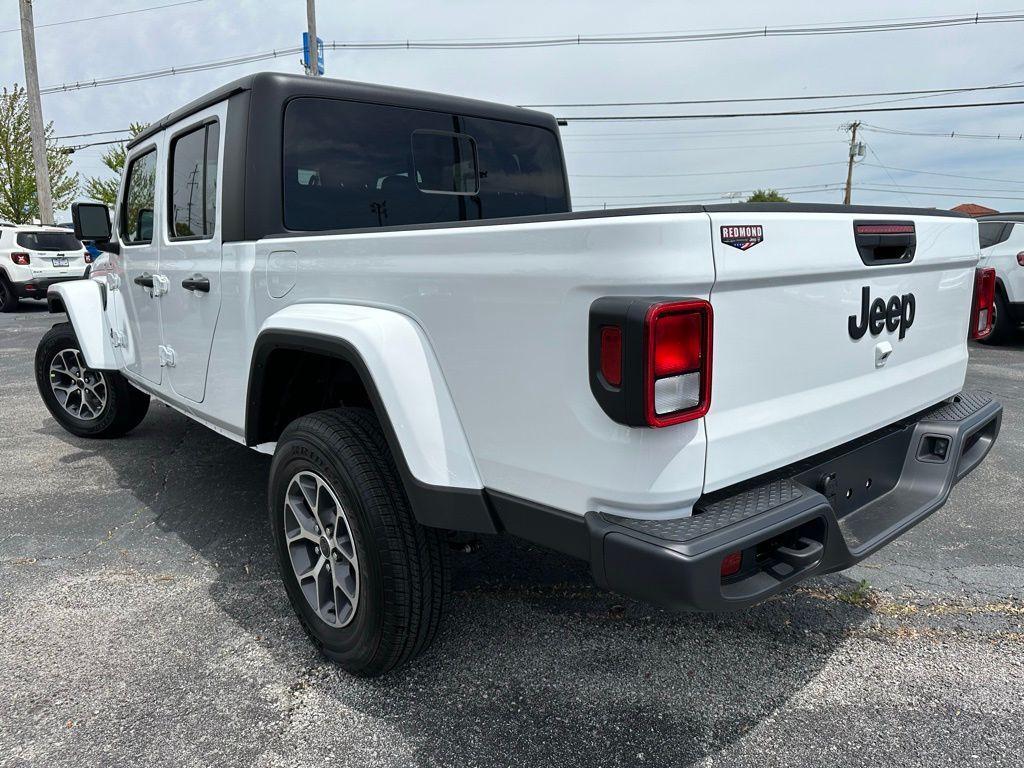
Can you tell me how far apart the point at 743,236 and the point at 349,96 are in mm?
2112

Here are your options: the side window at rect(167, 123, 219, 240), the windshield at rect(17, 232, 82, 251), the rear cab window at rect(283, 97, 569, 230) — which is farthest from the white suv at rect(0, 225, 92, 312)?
the rear cab window at rect(283, 97, 569, 230)

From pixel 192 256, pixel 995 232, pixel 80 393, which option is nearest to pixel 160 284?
pixel 192 256

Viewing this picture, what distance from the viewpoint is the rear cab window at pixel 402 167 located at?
3029mm

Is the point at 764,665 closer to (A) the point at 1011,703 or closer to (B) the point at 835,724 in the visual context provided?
(B) the point at 835,724

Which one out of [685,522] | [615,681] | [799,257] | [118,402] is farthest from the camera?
[118,402]

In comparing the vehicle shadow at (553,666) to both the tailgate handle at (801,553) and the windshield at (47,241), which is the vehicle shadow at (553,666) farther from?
the windshield at (47,241)

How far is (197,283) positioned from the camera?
3.22 meters

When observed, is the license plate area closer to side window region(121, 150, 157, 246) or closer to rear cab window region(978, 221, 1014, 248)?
side window region(121, 150, 157, 246)

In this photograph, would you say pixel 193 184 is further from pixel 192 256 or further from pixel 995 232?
pixel 995 232

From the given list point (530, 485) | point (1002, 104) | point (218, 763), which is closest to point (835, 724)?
point (530, 485)

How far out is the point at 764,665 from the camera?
8.37 feet

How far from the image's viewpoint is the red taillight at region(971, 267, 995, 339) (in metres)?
2.97

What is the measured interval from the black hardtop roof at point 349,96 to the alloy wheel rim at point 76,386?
1945mm

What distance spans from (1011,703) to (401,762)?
6.33 ft
